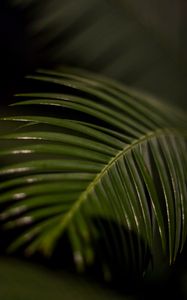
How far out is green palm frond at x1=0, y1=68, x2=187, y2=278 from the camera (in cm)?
59

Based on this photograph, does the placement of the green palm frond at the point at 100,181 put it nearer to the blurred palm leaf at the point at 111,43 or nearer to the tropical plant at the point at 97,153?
the tropical plant at the point at 97,153

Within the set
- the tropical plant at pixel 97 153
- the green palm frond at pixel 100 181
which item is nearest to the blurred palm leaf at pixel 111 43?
the tropical plant at pixel 97 153

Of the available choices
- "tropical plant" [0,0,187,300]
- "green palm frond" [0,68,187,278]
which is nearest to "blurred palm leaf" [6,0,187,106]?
"tropical plant" [0,0,187,300]

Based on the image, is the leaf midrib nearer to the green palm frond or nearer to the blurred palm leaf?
the green palm frond

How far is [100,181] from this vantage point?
70cm

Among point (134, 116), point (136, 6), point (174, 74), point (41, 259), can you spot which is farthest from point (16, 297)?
point (136, 6)

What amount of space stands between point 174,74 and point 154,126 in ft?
2.18

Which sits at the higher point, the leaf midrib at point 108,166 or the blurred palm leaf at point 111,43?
the blurred palm leaf at point 111,43

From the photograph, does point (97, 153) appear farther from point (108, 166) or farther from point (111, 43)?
point (111, 43)

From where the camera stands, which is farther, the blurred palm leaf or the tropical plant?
the blurred palm leaf

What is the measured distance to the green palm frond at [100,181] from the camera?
0.59m

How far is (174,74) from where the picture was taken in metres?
1.57

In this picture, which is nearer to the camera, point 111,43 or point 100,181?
point 100,181

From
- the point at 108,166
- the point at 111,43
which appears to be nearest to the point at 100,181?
the point at 108,166
